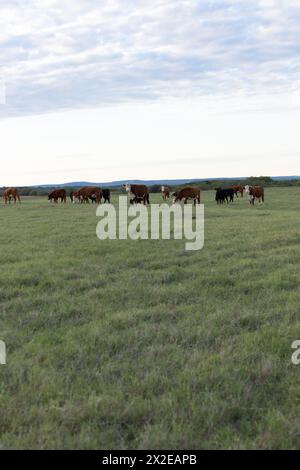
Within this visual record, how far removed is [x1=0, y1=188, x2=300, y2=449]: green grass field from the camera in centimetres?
386

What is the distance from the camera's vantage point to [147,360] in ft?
16.8

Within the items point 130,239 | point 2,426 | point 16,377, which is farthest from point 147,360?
point 130,239

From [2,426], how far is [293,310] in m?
4.37

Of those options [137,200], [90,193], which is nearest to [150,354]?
[137,200]

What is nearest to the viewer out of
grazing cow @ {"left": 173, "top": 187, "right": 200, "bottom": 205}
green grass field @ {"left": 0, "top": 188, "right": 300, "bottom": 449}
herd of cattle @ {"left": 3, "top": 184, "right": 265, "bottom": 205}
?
green grass field @ {"left": 0, "top": 188, "right": 300, "bottom": 449}

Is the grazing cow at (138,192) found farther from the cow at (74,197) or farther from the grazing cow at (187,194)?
the cow at (74,197)

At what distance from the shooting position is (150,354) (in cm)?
532

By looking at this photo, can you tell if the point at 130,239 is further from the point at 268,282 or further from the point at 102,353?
the point at 102,353

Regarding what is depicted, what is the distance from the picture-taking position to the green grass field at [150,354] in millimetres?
3859

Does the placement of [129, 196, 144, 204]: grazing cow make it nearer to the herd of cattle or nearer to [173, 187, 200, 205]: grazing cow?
the herd of cattle

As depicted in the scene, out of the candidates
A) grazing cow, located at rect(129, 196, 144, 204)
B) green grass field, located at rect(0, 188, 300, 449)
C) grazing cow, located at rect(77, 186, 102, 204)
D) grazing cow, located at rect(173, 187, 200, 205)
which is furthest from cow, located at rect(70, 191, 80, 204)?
green grass field, located at rect(0, 188, 300, 449)

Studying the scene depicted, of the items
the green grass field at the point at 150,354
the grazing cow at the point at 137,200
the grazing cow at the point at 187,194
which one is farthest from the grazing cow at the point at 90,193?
the green grass field at the point at 150,354

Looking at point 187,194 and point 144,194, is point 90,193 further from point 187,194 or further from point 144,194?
point 187,194

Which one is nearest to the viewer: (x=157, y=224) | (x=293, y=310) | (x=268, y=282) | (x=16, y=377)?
(x=16, y=377)
